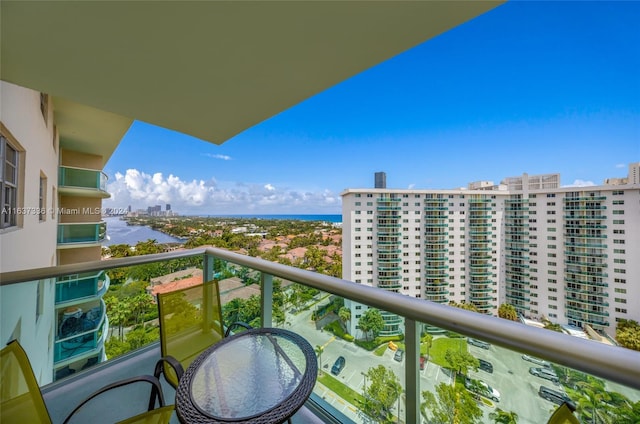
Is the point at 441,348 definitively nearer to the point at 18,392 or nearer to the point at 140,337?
the point at 18,392

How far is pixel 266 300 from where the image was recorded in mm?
2291

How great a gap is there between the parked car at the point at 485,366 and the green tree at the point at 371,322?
0.51 metres

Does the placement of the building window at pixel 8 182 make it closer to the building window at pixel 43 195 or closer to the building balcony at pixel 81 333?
the building balcony at pixel 81 333

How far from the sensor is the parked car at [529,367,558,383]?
36.7 inches

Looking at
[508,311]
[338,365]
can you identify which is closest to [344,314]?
[338,365]

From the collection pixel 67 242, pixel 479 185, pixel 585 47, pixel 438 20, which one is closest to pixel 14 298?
pixel 438 20

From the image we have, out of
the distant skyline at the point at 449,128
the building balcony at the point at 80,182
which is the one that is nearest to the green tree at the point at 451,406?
the distant skyline at the point at 449,128

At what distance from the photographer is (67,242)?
7383 mm

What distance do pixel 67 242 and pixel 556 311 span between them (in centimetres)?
2174

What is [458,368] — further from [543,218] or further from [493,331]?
[543,218]

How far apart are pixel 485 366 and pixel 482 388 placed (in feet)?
0.45

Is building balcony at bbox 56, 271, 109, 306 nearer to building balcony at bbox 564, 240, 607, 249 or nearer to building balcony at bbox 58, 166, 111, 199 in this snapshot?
building balcony at bbox 58, 166, 111, 199

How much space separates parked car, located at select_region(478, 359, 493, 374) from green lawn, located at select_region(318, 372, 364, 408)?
2.84ft

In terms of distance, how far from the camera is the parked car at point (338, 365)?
69.8 inches
